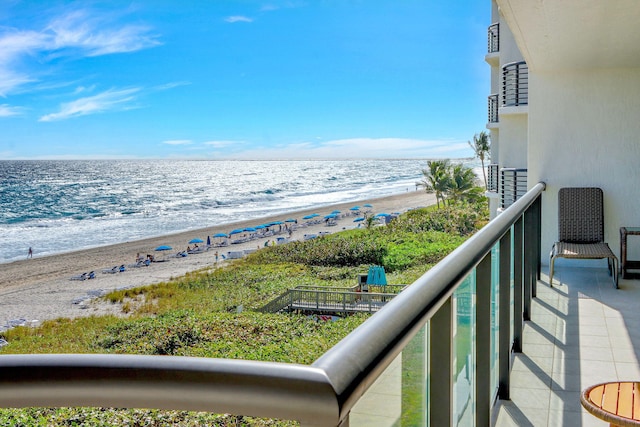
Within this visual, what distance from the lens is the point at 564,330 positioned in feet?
12.6

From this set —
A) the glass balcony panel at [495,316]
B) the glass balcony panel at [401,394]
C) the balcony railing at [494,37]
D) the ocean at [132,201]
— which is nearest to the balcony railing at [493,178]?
the balcony railing at [494,37]

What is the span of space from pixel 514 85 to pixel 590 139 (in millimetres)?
9140

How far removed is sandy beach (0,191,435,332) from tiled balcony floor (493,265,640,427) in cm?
2013

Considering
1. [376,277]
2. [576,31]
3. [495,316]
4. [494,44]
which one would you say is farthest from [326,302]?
[495,316]

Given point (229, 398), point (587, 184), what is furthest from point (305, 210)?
point (229, 398)

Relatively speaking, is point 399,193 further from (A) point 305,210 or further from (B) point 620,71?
(B) point 620,71

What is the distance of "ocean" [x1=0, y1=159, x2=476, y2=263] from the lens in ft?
127

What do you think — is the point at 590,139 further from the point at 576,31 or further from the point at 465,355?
the point at 465,355

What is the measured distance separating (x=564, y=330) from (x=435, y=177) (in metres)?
37.8

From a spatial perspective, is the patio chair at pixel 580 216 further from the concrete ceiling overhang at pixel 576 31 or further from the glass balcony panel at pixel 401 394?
the glass balcony panel at pixel 401 394

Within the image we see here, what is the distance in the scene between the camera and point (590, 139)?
640cm

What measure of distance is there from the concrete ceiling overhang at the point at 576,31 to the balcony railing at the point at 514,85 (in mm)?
8611

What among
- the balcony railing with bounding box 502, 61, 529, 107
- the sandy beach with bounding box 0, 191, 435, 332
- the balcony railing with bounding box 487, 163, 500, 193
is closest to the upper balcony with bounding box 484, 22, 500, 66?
the balcony railing with bounding box 487, 163, 500, 193

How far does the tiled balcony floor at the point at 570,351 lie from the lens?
104 inches
